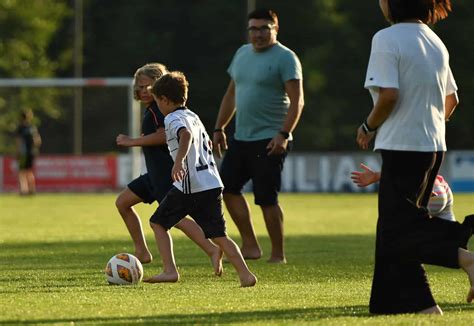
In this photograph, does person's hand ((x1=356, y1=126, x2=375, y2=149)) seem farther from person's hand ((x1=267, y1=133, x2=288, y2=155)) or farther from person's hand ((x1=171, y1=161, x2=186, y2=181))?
person's hand ((x1=267, y1=133, x2=288, y2=155))

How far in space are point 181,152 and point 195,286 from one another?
969 millimetres

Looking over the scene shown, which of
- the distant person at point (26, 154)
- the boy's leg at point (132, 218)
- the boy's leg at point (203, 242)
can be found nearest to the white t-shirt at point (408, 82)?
the boy's leg at point (203, 242)

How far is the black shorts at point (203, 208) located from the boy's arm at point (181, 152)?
0.98 ft

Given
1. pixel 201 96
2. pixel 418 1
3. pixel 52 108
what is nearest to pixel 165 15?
pixel 201 96

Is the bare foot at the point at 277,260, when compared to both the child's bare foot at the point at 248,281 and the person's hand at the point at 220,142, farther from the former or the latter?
the child's bare foot at the point at 248,281

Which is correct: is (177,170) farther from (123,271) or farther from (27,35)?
(27,35)

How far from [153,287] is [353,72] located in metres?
36.9

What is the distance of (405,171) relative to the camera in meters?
7.29

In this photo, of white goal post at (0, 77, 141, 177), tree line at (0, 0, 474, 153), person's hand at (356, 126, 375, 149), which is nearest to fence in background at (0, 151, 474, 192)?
white goal post at (0, 77, 141, 177)

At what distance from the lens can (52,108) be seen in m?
41.0

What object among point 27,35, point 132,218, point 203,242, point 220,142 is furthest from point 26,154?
point 203,242

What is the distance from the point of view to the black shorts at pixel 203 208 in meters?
8.92

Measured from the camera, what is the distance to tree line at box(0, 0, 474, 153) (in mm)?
43719

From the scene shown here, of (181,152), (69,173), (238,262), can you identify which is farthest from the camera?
(69,173)
